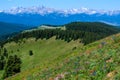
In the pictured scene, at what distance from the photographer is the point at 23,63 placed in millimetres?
197250

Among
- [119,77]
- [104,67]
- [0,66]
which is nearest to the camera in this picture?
[119,77]

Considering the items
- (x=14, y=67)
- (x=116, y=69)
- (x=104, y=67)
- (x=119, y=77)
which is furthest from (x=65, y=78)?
(x=14, y=67)

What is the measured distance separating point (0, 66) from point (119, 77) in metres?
177

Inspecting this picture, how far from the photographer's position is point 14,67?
111688 mm

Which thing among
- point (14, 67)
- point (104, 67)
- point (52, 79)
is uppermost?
point (104, 67)

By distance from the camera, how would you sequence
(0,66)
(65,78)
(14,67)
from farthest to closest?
Result: (0,66)
(14,67)
(65,78)

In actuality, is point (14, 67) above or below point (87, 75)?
below

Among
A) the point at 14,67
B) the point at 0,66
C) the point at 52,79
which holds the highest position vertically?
the point at 52,79

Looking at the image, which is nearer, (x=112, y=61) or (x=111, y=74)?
(x=111, y=74)

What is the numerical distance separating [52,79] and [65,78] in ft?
7.90

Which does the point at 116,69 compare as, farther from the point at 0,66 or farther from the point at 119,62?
the point at 0,66

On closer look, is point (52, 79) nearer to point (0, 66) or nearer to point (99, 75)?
point (99, 75)

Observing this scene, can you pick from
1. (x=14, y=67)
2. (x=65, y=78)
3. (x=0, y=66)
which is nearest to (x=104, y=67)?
(x=65, y=78)

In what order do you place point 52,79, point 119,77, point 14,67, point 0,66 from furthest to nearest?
point 0,66
point 14,67
point 52,79
point 119,77
